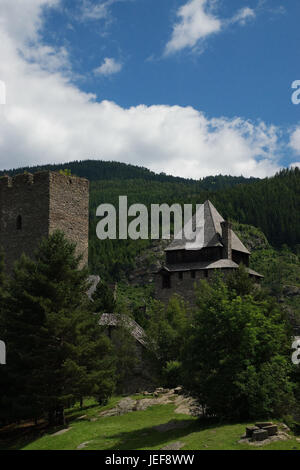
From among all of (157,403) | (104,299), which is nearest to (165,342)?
(157,403)

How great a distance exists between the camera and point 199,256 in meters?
55.5

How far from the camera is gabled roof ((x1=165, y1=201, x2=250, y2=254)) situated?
5562cm

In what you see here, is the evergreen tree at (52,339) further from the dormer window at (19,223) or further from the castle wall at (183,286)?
the castle wall at (183,286)

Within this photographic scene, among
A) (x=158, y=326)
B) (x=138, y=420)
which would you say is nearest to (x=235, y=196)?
(x=158, y=326)

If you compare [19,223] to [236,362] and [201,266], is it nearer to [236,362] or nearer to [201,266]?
[236,362]

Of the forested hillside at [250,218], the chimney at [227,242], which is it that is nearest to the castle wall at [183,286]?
the chimney at [227,242]

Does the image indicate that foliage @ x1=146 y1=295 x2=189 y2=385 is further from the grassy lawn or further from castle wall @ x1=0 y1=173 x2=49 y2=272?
castle wall @ x1=0 y1=173 x2=49 y2=272

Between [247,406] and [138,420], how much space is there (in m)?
5.98

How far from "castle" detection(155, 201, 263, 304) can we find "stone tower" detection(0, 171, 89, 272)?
17563mm

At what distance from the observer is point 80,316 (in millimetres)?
30828

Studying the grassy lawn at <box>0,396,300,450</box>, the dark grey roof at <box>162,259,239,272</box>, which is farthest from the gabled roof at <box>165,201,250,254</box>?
the grassy lawn at <box>0,396,300,450</box>

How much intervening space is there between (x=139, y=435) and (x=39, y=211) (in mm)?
17611

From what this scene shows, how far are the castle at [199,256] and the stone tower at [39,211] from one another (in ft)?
57.6
